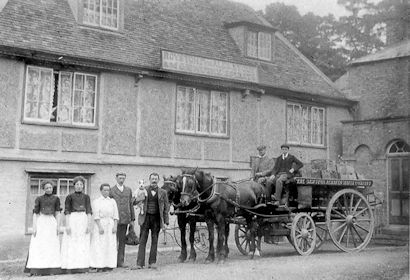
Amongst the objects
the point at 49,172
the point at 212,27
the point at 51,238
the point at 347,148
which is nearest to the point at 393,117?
the point at 347,148

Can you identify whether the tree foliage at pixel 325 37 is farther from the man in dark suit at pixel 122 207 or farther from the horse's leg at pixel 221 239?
the man in dark suit at pixel 122 207

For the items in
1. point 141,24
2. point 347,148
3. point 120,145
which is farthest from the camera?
point 347,148

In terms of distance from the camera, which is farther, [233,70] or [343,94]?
[343,94]

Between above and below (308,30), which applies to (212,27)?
below

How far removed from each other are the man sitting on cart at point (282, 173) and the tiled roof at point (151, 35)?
5091mm

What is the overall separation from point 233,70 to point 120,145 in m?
4.66

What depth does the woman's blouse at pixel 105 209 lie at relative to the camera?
11164mm

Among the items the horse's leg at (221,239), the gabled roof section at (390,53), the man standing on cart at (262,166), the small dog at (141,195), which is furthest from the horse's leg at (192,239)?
the gabled roof section at (390,53)

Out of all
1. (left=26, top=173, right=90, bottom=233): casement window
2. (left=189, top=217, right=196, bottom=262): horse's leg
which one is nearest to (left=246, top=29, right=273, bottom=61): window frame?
(left=26, top=173, right=90, bottom=233): casement window

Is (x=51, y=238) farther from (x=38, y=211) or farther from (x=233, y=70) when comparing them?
(x=233, y=70)

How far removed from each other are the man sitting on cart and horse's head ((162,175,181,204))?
2.45 meters

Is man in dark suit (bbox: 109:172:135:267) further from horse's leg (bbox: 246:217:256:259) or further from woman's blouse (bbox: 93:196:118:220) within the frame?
horse's leg (bbox: 246:217:256:259)

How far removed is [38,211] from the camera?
1058 cm

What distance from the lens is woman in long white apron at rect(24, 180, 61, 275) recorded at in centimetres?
1040
